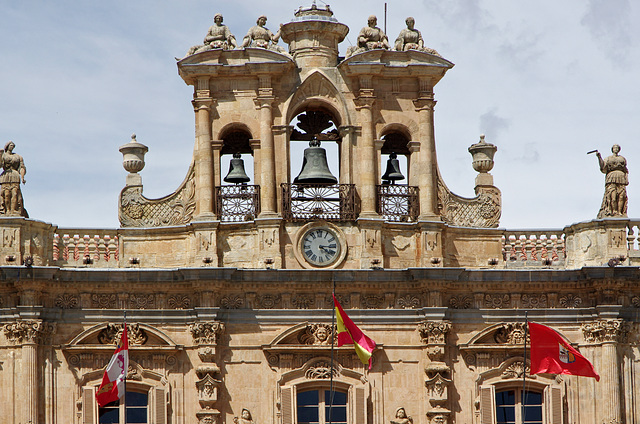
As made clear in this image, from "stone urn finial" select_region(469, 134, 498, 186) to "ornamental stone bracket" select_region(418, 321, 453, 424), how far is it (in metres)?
4.29

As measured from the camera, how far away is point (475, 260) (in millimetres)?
48438

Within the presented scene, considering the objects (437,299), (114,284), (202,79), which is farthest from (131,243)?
(437,299)

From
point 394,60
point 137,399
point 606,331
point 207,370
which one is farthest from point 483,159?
point 137,399

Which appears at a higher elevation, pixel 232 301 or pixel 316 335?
pixel 232 301

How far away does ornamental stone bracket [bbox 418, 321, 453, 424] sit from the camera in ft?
154

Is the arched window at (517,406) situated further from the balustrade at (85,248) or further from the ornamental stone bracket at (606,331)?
the balustrade at (85,248)

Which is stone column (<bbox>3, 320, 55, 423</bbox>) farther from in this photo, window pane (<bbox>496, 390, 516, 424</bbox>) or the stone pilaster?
→ window pane (<bbox>496, 390, 516, 424</bbox>)

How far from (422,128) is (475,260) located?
3.65 meters

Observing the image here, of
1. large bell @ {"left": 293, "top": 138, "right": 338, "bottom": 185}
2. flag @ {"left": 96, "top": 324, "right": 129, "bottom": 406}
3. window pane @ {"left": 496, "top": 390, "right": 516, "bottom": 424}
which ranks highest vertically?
large bell @ {"left": 293, "top": 138, "right": 338, "bottom": 185}

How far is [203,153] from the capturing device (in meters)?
48.0

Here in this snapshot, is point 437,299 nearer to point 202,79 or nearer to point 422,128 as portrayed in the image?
point 422,128

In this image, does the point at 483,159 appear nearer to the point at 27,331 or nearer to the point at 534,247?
the point at 534,247

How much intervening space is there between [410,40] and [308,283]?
696cm

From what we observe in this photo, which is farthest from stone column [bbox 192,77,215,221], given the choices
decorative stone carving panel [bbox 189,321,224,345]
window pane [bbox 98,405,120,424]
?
window pane [bbox 98,405,120,424]
